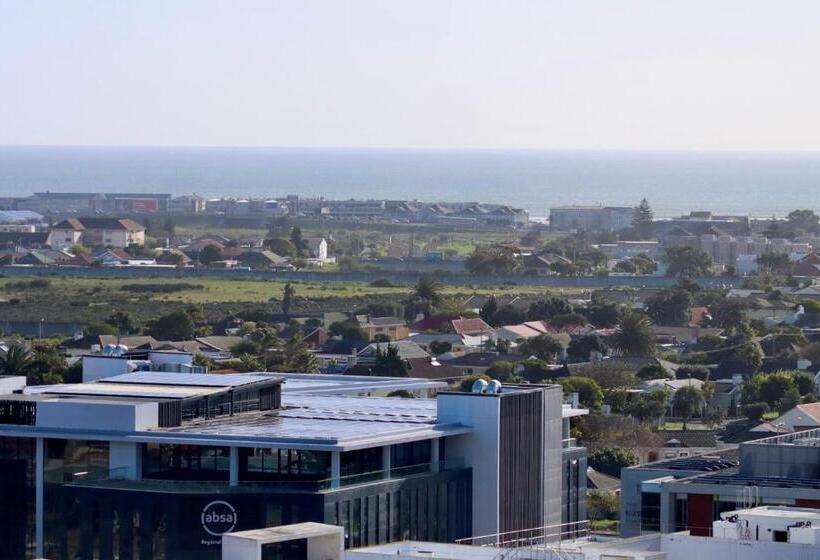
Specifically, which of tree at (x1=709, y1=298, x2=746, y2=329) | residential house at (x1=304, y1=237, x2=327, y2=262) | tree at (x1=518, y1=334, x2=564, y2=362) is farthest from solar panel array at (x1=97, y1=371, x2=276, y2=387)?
residential house at (x1=304, y1=237, x2=327, y2=262)

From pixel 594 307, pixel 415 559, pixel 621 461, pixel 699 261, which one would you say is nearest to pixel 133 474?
pixel 415 559

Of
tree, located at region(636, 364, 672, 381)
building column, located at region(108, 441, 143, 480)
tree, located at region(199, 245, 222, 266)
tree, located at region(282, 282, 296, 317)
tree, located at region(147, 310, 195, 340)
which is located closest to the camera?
building column, located at region(108, 441, 143, 480)

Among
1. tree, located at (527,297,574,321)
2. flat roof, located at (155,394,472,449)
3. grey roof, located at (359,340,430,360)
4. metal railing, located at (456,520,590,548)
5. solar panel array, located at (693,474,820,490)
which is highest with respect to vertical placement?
flat roof, located at (155,394,472,449)

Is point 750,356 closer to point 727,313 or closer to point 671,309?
point 727,313

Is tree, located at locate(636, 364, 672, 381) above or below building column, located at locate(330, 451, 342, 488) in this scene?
below

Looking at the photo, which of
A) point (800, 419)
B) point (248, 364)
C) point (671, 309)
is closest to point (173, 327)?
point (248, 364)

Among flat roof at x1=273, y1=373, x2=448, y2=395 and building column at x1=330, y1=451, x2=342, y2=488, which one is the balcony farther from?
flat roof at x1=273, y1=373, x2=448, y2=395

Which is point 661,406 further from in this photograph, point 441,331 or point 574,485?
point 441,331
